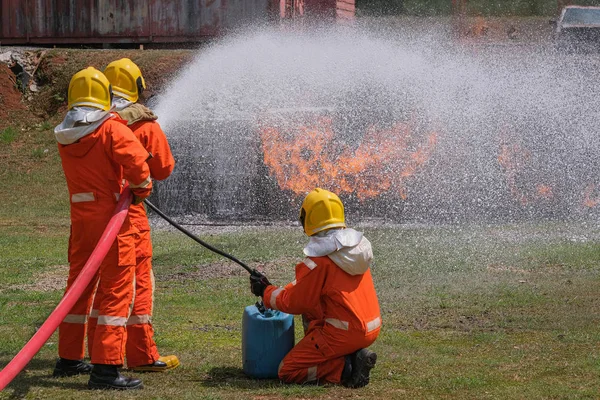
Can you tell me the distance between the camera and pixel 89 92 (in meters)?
6.18

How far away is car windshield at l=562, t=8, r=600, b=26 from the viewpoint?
20062mm

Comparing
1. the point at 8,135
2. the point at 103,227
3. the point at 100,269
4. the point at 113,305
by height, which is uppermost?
the point at 103,227

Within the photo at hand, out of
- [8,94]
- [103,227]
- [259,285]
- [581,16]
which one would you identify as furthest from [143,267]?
[8,94]

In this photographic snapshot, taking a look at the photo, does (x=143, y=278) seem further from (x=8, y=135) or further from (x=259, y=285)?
(x=8, y=135)

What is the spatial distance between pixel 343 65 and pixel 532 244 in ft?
24.7

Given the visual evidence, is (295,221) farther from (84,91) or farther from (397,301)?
(84,91)

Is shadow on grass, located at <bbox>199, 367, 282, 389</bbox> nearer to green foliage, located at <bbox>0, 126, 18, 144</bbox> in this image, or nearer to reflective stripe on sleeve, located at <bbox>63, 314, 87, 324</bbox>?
reflective stripe on sleeve, located at <bbox>63, 314, 87, 324</bbox>

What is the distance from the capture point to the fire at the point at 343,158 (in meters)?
15.5

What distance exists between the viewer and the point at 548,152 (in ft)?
53.4

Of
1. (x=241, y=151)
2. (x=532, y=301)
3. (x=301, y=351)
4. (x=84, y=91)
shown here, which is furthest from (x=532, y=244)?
(x=84, y=91)

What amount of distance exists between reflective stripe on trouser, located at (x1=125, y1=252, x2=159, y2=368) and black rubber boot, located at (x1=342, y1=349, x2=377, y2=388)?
56.3 inches

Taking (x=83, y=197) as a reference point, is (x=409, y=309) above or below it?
below

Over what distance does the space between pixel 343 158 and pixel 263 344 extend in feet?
31.6

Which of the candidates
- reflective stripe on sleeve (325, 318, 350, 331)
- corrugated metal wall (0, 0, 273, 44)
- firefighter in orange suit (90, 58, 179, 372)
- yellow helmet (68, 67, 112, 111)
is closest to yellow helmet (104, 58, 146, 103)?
firefighter in orange suit (90, 58, 179, 372)
